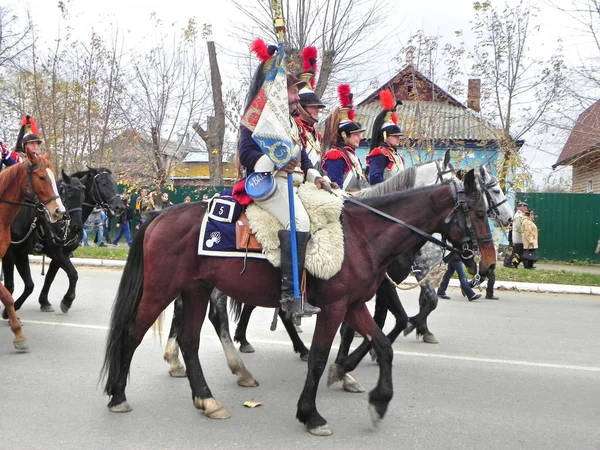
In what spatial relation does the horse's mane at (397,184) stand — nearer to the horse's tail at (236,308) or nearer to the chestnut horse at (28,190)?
the horse's tail at (236,308)

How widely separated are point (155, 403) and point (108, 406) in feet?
1.34

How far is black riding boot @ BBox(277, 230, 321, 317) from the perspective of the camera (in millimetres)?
4965

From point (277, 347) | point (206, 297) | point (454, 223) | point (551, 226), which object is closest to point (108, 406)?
point (206, 297)

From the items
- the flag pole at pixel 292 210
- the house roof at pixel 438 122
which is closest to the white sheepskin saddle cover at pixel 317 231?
the flag pole at pixel 292 210

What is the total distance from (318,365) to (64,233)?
19.3 feet

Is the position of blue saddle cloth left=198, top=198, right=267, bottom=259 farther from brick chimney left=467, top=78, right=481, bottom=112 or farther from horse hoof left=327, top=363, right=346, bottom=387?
brick chimney left=467, top=78, right=481, bottom=112

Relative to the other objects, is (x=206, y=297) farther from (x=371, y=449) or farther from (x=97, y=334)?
(x=97, y=334)

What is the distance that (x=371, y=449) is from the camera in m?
4.56

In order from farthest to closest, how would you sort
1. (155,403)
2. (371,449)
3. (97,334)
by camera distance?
(97,334) → (155,403) → (371,449)

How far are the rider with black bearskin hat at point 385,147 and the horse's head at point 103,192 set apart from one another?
4.64 metres

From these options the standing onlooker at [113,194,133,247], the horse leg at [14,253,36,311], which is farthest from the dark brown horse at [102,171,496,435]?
the standing onlooker at [113,194,133,247]

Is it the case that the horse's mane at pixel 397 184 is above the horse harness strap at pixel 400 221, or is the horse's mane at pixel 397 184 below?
above

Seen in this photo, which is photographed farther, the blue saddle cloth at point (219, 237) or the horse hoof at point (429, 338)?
the horse hoof at point (429, 338)

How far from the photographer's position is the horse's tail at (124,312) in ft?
17.8
